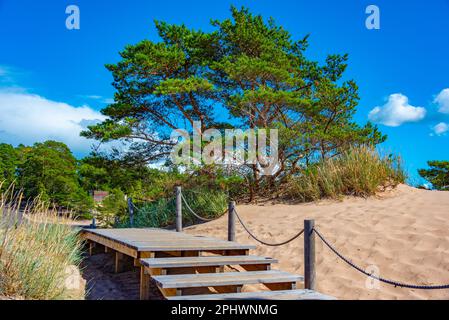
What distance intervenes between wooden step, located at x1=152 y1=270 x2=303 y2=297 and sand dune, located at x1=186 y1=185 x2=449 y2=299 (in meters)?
0.79

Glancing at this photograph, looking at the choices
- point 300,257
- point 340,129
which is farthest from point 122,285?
point 340,129

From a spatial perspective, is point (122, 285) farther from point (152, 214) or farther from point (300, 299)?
point (152, 214)

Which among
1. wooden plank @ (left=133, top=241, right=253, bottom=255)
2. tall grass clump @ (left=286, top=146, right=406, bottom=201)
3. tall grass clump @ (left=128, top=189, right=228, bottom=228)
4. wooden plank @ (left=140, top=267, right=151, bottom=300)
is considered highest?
tall grass clump @ (left=286, top=146, right=406, bottom=201)

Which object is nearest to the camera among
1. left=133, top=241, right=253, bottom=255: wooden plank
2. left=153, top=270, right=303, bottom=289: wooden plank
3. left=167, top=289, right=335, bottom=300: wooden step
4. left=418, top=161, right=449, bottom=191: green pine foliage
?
left=167, top=289, right=335, bottom=300: wooden step

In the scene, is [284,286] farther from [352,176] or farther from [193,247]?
[352,176]

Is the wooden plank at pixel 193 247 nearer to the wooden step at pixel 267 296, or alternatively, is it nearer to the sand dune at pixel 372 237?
the sand dune at pixel 372 237

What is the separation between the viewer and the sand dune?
214 inches

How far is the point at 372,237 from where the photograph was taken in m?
6.98

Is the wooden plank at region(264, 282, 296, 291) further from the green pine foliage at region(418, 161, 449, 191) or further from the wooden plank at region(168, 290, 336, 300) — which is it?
the green pine foliage at region(418, 161, 449, 191)

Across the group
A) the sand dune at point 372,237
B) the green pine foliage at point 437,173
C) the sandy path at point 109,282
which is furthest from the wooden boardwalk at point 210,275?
the green pine foliage at point 437,173

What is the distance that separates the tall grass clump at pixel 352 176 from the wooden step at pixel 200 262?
208 inches

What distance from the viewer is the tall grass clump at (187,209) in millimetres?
12055

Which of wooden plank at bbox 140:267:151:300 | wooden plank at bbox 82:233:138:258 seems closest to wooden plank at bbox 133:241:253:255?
wooden plank at bbox 82:233:138:258

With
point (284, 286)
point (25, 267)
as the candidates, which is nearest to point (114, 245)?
point (25, 267)
